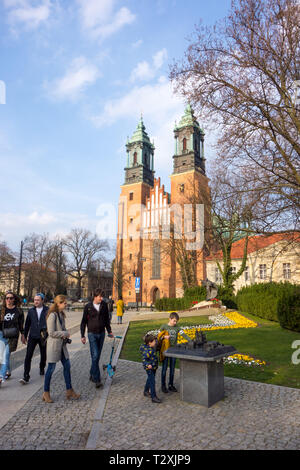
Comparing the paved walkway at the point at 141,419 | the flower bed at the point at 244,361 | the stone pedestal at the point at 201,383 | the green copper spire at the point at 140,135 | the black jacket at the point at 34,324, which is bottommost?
the flower bed at the point at 244,361

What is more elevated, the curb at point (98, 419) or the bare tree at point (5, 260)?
the bare tree at point (5, 260)

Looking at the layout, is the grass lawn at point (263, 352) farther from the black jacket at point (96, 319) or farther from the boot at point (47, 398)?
the boot at point (47, 398)

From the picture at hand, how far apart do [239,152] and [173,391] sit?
674 centimetres

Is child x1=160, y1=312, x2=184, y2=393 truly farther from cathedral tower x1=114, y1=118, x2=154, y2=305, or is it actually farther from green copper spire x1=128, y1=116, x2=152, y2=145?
green copper spire x1=128, y1=116, x2=152, y2=145

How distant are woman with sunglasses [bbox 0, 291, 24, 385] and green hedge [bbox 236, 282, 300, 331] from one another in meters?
11.4

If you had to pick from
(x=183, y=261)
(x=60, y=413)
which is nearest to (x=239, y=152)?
(x=60, y=413)

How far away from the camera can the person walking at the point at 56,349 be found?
5.34 m

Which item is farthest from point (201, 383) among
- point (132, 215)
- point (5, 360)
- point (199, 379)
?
point (132, 215)

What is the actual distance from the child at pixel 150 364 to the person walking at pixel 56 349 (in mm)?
1221

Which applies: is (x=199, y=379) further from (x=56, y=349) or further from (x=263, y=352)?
(x=263, y=352)

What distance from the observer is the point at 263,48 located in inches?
334

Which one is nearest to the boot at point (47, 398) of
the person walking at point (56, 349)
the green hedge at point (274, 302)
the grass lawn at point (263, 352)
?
the person walking at point (56, 349)

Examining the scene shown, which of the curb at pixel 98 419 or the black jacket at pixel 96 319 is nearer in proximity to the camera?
the curb at pixel 98 419
